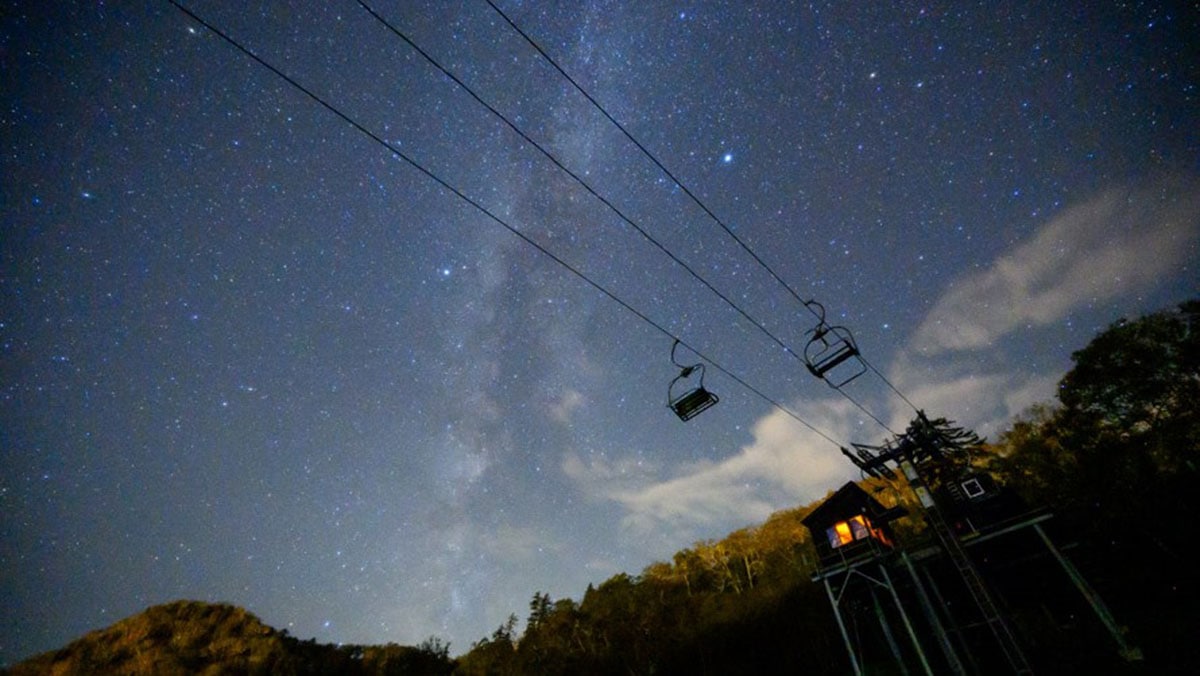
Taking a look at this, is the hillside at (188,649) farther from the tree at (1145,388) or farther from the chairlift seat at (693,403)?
the tree at (1145,388)

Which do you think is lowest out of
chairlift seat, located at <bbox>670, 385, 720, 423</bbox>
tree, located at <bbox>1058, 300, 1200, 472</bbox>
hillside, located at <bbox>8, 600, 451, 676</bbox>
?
hillside, located at <bbox>8, 600, 451, 676</bbox>

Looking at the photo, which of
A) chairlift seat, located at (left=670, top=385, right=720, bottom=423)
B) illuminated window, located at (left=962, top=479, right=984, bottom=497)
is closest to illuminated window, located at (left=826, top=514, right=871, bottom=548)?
illuminated window, located at (left=962, top=479, right=984, bottom=497)

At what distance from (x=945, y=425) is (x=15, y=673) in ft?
123

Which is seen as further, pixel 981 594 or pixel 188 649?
pixel 188 649

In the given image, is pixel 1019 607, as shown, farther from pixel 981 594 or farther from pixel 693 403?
pixel 693 403

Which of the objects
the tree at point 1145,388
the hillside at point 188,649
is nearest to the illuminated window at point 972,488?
the tree at point 1145,388

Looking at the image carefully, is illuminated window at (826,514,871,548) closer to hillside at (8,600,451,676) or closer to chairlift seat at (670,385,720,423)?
chairlift seat at (670,385,720,423)

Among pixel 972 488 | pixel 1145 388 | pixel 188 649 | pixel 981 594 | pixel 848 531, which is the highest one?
pixel 1145 388

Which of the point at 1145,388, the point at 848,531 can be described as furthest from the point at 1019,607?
the point at 1145,388

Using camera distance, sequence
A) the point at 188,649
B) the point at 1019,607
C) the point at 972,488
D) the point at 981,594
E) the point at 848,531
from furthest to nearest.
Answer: the point at 972,488 < the point at 848,531 < the point at 1019,607 < the point at 188,649 < the point at 981,594

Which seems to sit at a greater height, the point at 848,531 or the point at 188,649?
the point at 848,531

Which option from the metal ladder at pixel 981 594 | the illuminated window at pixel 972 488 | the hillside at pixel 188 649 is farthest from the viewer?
the illuminated window at pixel 972 488

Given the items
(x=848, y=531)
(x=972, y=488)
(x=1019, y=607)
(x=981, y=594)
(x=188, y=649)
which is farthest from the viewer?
(x=972, y=488)

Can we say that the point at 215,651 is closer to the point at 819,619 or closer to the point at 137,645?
the point at 137,645
